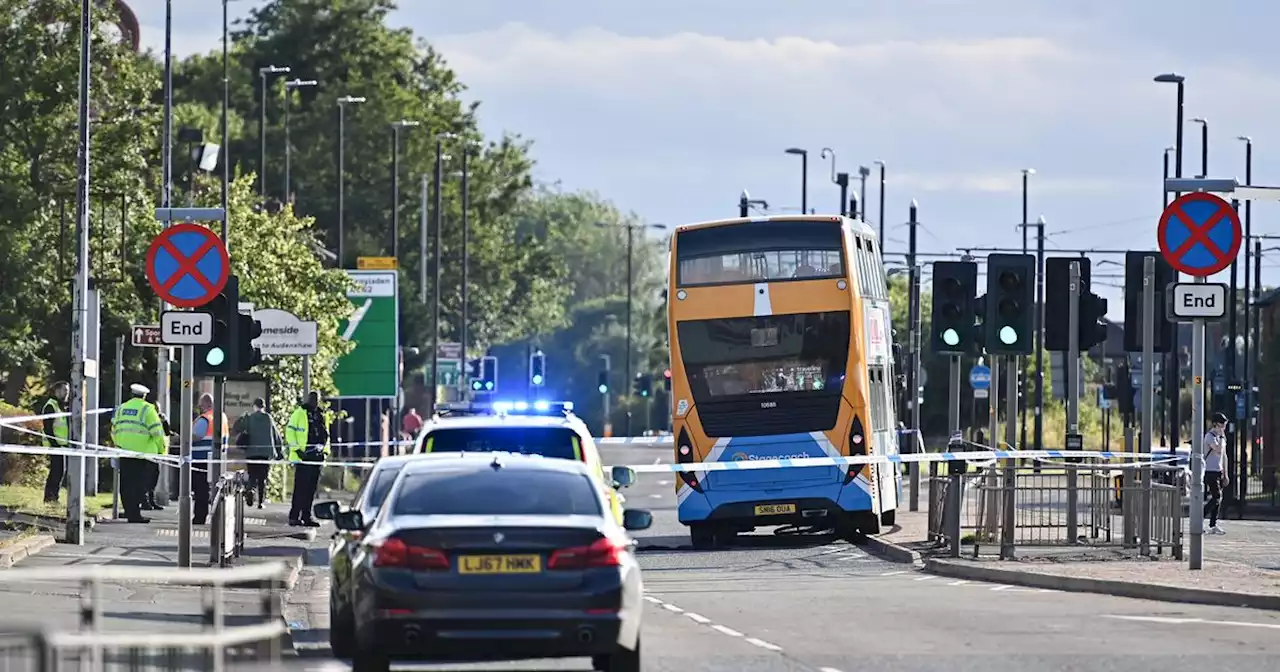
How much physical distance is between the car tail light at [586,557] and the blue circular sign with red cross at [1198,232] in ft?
38.6

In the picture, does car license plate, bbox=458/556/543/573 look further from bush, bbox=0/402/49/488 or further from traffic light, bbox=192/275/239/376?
bush, bbox=0/402/49/488

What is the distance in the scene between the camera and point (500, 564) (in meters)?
13.8

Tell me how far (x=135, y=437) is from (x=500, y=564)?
18.4m

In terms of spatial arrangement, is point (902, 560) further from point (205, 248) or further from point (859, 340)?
point (205, 248)

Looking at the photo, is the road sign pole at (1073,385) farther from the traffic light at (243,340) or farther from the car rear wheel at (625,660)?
the car rear wheel at (625,660)

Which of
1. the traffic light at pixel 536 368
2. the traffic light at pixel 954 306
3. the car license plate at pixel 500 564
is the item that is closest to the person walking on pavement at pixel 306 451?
the traffic light at pixel 954 306

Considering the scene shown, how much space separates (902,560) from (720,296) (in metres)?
4.87

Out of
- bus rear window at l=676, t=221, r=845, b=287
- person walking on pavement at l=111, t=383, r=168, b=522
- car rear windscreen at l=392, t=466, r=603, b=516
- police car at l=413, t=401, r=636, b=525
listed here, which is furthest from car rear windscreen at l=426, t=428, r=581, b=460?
bus rear window at l=676, t=221, r=845, b=287

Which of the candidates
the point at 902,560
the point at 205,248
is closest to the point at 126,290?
the point at 902,560

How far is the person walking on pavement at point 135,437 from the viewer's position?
3123cm

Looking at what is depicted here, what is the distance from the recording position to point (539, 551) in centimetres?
1384

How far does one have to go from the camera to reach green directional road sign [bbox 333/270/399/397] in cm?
4988

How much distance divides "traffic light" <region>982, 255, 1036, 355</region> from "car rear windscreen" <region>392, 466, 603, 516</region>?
52.8 ft

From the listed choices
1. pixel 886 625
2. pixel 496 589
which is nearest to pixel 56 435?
pixel 886 625
